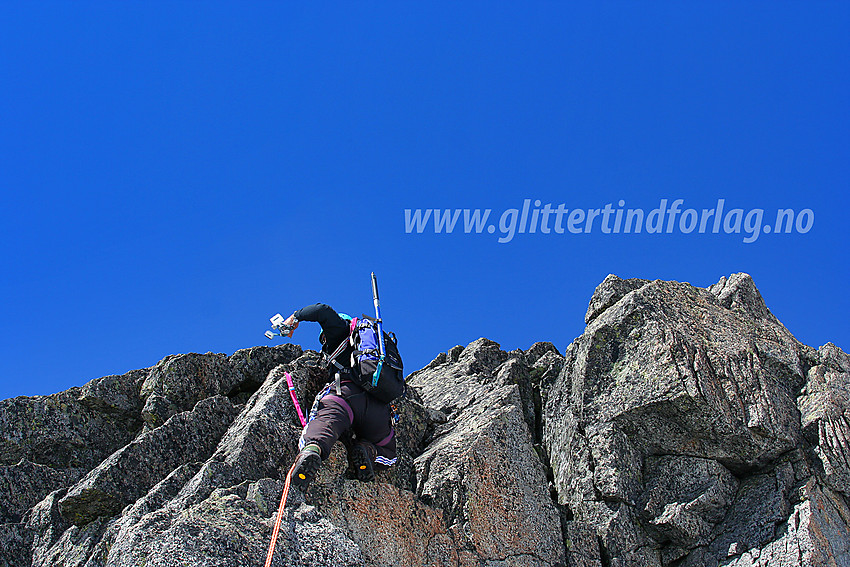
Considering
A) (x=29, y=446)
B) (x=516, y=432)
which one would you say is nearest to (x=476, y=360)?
(x=516, y=432)

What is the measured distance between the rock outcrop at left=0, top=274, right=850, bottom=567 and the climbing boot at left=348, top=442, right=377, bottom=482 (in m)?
0.20

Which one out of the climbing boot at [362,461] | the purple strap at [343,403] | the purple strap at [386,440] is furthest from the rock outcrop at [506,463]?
the purple strap at [386,440]

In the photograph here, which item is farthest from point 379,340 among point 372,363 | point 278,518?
point 278,518

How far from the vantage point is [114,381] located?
55.2 ft

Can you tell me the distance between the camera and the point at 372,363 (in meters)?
13.7

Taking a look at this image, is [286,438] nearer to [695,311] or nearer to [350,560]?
[350,560]

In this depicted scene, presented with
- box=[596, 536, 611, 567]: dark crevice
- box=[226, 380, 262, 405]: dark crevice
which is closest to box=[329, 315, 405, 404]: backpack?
box=[226, 380, 262, 405]: dark crevice

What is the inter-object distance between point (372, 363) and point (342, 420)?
A: 57.0 inches

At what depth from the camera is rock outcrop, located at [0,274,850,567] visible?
11.9m

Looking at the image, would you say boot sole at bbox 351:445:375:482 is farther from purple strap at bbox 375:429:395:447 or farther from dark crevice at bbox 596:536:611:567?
dark crevice at bbox 596:536:611:567

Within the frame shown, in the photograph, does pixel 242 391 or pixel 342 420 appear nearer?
pixel 342 420

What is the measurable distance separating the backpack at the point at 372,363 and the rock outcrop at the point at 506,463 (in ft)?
4.98

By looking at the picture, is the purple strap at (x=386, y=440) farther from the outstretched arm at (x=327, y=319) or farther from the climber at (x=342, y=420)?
the outstretched arm at (x=327, y=319)

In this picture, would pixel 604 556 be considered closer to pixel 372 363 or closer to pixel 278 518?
pixel 372 363
